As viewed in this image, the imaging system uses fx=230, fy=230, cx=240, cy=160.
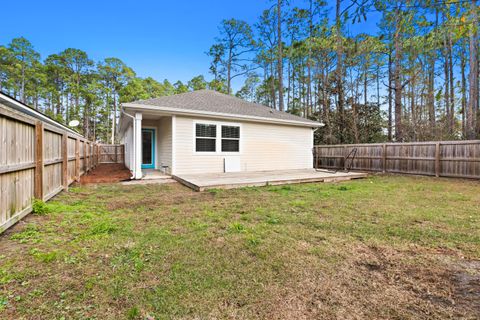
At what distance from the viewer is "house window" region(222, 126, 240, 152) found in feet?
29.5

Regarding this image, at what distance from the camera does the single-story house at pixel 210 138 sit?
26.3 feet

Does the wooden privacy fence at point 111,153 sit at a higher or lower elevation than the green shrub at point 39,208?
higher

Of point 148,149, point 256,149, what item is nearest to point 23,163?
point 256,149

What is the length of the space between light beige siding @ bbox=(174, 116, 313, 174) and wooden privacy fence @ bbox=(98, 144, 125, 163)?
11259 mm

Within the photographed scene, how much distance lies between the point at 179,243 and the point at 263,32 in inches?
773

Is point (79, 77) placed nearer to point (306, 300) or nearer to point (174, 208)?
point (174, 208)

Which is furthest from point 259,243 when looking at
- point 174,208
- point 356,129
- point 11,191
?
point 356,129

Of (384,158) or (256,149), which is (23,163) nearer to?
(256,149)

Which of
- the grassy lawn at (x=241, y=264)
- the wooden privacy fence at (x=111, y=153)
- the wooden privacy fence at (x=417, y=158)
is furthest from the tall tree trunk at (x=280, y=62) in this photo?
the grassy lawn at (x=241, y=264)

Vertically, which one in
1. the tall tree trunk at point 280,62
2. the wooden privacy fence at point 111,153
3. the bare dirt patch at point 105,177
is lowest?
the bare dirt patch at point 105,177

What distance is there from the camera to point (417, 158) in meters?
9.45

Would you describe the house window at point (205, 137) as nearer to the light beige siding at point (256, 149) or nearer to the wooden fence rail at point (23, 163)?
the light beige siding at point (256, 149)

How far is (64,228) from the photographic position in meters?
3.02

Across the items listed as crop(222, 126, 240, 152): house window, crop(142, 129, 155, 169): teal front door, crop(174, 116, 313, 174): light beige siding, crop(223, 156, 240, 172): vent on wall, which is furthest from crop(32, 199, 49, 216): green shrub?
crop(142, 129, 155, 169): teal front door
